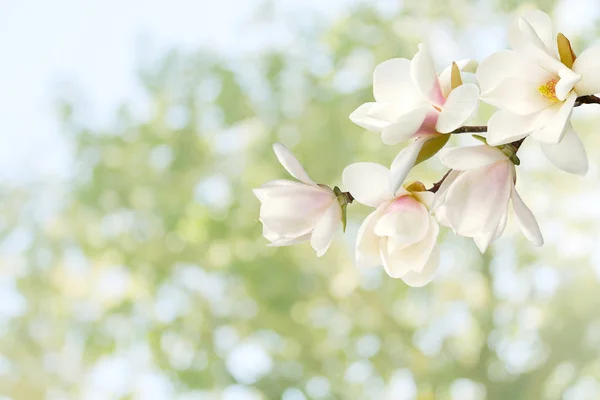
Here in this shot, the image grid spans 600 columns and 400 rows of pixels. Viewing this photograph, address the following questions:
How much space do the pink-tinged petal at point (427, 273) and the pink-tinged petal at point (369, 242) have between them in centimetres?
3

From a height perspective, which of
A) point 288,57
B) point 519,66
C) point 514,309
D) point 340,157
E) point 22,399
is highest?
point 519,66

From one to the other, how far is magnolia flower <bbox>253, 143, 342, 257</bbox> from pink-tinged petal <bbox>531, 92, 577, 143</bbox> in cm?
14

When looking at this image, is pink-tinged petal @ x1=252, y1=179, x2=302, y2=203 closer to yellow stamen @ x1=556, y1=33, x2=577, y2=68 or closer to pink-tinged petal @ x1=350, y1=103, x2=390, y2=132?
pink-tinged petal @ x1=350, y1=103, x2=390, y2=132

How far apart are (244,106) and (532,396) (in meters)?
1.94

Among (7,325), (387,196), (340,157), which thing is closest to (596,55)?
(387,196)

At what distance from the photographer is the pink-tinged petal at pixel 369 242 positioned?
50 cm

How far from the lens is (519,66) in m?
0.44

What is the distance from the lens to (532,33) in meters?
0.42

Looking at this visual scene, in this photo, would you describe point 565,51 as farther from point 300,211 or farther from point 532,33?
point 300,211

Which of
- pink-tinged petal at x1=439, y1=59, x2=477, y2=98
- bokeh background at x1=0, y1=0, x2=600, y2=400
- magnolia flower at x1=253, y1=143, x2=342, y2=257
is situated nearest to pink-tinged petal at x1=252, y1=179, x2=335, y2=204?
magnolia flower at x1=253, y1=143, x2=342, y2=257

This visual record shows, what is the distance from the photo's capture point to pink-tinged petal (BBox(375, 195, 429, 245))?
47 centimetres

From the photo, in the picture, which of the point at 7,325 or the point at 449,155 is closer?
the point at 449,155

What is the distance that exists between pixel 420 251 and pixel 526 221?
0.07 m

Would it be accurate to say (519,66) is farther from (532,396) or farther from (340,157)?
(532,396)
